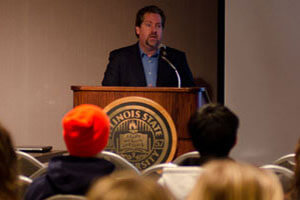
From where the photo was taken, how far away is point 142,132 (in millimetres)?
3246

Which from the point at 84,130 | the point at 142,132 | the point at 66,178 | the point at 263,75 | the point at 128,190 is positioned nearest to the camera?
the point at 128,190

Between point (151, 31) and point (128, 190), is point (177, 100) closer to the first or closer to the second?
point (151, 31)

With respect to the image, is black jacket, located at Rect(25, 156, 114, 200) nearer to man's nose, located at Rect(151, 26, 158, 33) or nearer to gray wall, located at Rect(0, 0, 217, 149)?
man's nose, located at Rect(151, 26, 158, 33)

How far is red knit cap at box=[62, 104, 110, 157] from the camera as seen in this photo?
2.21 m

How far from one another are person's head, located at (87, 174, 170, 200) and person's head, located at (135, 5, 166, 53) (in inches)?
139

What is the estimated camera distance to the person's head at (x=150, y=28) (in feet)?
15.3

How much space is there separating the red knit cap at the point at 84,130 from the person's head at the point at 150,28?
2.48 metres

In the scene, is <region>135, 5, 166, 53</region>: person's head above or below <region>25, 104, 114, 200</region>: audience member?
above

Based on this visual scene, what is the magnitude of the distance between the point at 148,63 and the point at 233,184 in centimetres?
358

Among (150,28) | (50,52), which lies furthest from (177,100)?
(50,52)

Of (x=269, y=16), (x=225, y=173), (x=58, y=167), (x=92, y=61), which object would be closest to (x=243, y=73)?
(x=269, y=16)

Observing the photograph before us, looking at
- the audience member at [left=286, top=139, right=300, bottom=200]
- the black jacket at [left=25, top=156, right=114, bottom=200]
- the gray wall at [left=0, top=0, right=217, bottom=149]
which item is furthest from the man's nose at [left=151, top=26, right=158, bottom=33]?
the audience member at [left=286, top=139, right=300, bottom=200]

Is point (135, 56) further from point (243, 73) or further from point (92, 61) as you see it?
point (92, 61)

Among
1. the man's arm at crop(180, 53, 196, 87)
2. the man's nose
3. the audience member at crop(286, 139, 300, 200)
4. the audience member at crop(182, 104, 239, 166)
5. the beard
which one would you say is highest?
Result: the man's nose
